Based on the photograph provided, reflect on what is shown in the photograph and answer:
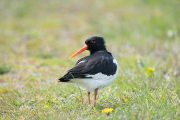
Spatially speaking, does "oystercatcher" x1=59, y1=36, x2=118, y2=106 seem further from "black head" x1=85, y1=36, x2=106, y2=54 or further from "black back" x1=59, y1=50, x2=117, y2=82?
"black head" x1=85, y1=36, x2=106, y2=54

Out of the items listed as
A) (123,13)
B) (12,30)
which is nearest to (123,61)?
(123,13)

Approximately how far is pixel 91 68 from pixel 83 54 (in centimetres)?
451

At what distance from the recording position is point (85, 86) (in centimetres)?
340

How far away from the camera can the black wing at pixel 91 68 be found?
3150 mm

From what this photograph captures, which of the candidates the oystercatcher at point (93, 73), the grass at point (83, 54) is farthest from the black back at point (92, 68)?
the grass at point (83, 54)

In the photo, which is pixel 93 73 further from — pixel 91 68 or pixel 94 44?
pixel 94 44

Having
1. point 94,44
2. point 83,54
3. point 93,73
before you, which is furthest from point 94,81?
point 83,54

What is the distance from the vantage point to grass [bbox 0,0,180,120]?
3.22 m

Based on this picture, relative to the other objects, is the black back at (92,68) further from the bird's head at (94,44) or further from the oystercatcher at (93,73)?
the bird's head at (94,44)

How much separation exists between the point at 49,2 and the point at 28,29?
451cm

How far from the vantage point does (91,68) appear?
10.8ft

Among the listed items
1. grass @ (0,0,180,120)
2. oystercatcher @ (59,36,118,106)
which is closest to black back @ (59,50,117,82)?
oystercatcher @ (59,36,118,106)

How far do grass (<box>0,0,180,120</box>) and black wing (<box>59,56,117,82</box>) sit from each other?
0.48 metres

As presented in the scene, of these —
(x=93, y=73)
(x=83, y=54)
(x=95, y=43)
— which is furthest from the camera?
(x=83, y=54)
